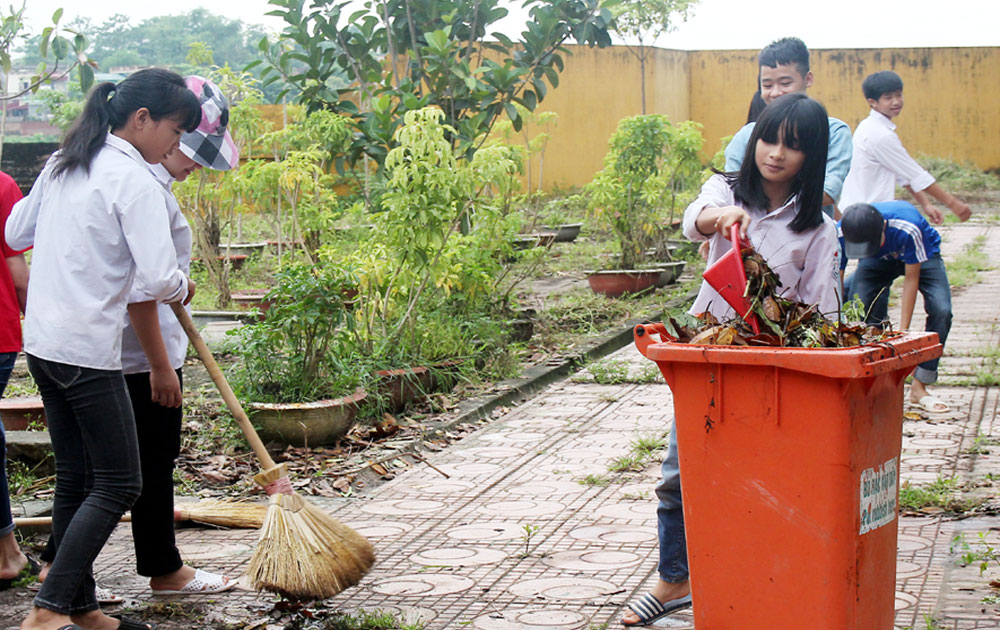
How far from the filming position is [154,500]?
12.7ft

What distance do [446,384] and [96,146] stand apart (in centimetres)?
402

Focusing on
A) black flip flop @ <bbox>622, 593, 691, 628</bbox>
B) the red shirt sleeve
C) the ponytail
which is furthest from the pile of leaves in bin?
the red shirt sleeve

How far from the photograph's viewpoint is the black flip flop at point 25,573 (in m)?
4.00

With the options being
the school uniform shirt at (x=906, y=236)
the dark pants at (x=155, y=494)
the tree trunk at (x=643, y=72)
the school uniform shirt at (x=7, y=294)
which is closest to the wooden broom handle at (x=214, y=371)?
the dark pants at (x=155, y=494)

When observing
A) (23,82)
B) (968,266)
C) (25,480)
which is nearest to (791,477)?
(25,480)

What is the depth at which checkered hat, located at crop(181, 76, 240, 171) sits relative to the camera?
12.4 ft

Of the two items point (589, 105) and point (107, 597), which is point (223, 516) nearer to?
point (107, 597)

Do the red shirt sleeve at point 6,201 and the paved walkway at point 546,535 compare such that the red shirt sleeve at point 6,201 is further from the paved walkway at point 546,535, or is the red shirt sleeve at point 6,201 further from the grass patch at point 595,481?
the grass patch at point 595,481

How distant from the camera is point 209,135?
12.5 feet

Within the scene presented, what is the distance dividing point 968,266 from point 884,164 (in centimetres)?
714

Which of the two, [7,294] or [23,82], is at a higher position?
[23,82]

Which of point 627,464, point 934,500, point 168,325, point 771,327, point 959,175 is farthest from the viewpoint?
point 959,175

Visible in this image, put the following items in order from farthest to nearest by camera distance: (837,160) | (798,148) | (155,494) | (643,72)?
(643,72)
(837,160)
(155,494)
(798,148)

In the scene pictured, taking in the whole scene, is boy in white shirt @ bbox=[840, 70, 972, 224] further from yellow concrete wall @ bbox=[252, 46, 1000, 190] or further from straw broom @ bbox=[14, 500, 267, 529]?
yellow concrete wall @ bbox=[252, 46, 1000, 190]
